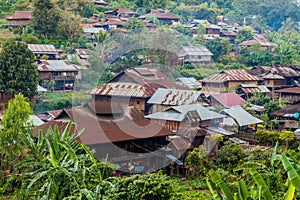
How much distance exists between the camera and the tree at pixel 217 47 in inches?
1237

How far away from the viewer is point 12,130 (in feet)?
37.3

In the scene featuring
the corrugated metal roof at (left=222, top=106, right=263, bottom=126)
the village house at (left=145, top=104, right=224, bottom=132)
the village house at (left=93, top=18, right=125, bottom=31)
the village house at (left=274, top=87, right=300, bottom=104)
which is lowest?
the village house at (left=274, top=87, right=300, bottom=104)

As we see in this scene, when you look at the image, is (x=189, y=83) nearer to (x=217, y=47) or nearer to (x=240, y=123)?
(x=240, y=123)

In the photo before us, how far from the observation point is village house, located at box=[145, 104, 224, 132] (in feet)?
49.2

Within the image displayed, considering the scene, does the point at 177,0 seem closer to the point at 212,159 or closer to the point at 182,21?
the point at 182,21

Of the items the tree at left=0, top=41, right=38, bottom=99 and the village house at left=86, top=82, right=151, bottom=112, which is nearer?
the village house at left=86, top=82, right=151, bottom=112

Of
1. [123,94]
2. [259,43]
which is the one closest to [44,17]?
[123,94]

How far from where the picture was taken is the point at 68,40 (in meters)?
30.9

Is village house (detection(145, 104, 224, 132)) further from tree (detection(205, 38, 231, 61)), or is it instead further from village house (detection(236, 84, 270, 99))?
tree (detection(205, 38, 231, 61))

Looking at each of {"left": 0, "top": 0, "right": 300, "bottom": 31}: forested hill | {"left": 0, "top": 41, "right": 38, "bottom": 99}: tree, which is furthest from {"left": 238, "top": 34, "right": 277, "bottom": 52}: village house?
{"left": 0, "top": 41, "right": 38, "bottom": 99}: tree

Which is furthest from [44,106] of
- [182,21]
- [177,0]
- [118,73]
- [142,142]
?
[177,0]

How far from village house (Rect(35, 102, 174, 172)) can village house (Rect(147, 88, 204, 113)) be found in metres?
4.27

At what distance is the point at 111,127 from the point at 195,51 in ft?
54.6

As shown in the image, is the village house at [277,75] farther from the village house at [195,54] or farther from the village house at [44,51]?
the village house at [44,51]
